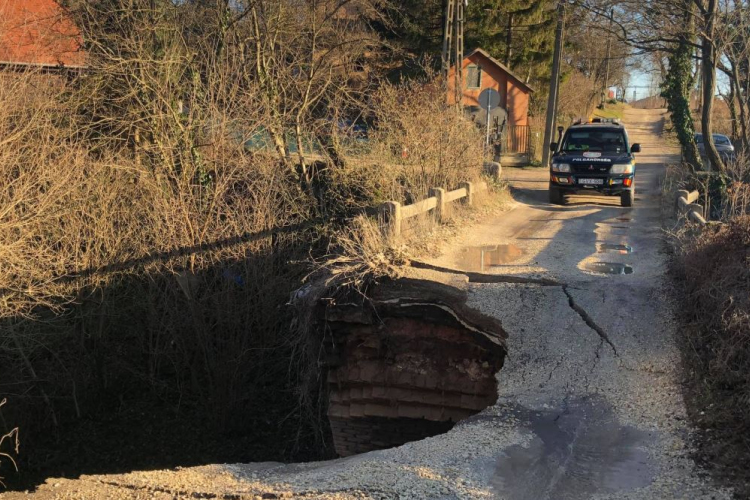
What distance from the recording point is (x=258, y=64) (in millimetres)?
16703

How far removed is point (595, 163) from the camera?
57.7ft

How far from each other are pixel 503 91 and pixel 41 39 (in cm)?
2680

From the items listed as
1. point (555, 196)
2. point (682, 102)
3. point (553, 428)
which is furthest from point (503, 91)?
point (553, 428)

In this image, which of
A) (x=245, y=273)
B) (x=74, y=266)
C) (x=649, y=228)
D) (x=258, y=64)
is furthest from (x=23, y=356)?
(x=649, y=228)

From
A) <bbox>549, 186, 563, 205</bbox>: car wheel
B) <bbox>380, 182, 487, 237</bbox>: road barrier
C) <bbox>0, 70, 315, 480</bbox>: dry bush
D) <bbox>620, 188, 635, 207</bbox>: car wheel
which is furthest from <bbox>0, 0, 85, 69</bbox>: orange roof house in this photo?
<bbox>620, 188, 635, 207</bbox>: car wheel

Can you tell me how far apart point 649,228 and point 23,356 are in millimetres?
12834

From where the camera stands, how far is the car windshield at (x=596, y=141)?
1809 centimetres

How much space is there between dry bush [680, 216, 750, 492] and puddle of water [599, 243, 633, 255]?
2701 mm

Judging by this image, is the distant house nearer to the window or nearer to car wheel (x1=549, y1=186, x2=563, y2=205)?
the window

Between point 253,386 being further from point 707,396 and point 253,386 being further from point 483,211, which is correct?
point 707,396

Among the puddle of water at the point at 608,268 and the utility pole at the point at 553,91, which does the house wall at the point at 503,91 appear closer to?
the utility pole at the point at 553,91

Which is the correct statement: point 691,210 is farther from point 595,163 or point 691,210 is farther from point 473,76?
point 473,76

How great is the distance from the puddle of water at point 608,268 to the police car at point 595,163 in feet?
23.4

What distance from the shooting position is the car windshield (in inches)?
712
